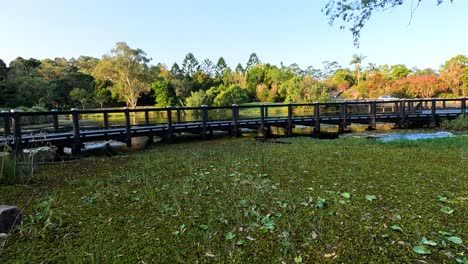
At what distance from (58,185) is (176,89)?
1518 inches

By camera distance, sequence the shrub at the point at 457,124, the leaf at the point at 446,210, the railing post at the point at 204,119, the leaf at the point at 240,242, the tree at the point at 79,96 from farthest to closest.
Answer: the tree at the point at 79,96 < the shrub at the point at 457,124 < the railing post at the point at 204,119 < the leaf at the point at 446,210 < the leaf at the point at 240,242

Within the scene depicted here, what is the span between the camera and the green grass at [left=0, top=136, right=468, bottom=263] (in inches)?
86.3

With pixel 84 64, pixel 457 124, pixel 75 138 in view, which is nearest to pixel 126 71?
pixel 84 64

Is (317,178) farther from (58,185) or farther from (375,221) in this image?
(58,185)

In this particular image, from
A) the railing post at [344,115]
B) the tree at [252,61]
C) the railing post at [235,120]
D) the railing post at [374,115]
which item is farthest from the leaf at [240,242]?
the tree at [252,61]

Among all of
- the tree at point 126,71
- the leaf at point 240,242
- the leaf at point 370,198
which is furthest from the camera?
the tree at point 126,71

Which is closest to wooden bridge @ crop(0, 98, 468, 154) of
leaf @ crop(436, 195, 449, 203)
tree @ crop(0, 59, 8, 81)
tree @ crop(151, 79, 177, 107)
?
leaf @ crop(436, 195, 449, 203)

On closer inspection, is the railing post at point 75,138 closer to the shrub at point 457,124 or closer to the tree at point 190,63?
the shrub at point 457,124

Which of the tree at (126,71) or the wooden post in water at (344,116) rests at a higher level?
the tree at (126,71)

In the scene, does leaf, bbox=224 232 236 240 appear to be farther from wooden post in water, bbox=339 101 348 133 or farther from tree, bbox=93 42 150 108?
tree, bbox=93 42 150 108

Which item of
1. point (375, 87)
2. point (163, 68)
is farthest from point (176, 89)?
point (375, 87)

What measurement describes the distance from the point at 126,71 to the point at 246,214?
37.3 metres

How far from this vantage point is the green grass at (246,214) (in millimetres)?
2191

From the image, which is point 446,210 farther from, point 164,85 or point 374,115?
point 164,85
